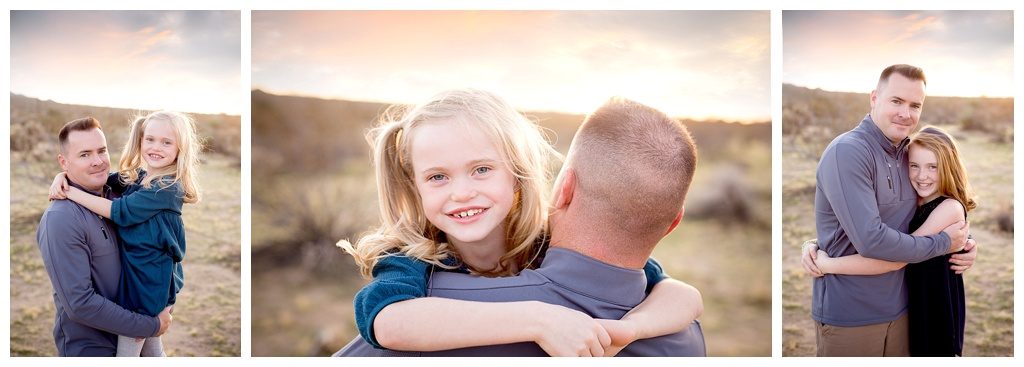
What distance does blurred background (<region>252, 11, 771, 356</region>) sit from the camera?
4.43 metres

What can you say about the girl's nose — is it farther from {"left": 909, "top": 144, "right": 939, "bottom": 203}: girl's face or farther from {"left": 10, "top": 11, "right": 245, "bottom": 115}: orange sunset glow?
{"left": 909, "top": 144, "right": 939, "bottom": 203}: girl's face

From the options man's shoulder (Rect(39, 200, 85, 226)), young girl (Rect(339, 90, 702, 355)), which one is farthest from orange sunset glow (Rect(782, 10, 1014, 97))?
man's shoulder (Rect(39, 200, 85, 226))

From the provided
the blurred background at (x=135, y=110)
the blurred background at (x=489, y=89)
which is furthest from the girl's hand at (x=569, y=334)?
the blurred background at (x=135, y=110)

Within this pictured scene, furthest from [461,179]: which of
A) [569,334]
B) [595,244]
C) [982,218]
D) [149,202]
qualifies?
[982,218]

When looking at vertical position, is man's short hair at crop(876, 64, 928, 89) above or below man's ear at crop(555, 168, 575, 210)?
above

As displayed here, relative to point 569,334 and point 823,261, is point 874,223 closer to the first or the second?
point 823,261

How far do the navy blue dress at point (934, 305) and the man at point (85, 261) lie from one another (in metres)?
3.17

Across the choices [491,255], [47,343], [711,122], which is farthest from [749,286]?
[47,343]

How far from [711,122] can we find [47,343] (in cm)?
368

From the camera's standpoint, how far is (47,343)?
392 centimetres

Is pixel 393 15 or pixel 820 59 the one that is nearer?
pixel 820 59

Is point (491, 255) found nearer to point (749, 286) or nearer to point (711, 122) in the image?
point (711, 122)

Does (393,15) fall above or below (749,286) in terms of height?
above
